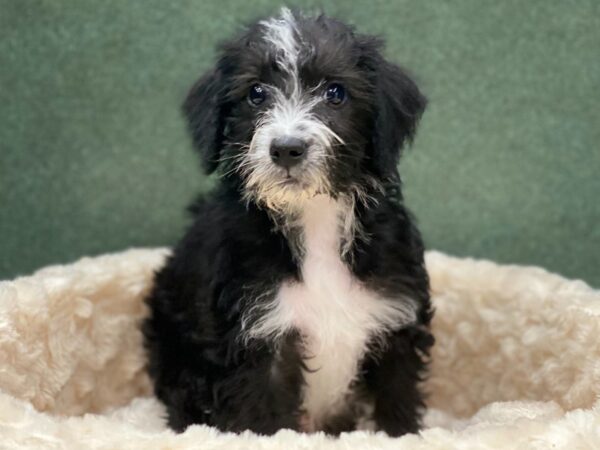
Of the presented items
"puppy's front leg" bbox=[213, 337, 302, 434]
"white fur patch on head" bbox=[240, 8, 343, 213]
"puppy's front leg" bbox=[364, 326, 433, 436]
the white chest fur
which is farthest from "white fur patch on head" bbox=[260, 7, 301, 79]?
"puppy's front leg" bbox=[364, 326, 433, 436]

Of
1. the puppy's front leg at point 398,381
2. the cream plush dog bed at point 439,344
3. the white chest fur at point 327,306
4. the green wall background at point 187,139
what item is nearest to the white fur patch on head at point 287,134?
the white chest fur at point 327,306

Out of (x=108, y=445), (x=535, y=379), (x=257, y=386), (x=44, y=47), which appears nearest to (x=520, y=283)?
(x=535, y=379)

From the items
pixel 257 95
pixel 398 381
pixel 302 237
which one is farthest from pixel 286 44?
pixel 398 381

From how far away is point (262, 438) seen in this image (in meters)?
2.18

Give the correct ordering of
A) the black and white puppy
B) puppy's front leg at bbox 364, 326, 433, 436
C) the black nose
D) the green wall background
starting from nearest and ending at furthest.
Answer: the black nose < the black and white puppy < puppy's front leg at bbox 364, 326, 433, 436 < the green wall background

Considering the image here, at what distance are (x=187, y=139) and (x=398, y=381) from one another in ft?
5.67

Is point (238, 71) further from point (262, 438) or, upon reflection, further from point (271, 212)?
point (262, 438)

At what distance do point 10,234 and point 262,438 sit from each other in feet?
7.81

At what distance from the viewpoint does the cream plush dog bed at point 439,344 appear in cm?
295

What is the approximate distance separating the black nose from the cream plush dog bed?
88 cm

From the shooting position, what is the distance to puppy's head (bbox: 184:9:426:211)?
7.95 ft

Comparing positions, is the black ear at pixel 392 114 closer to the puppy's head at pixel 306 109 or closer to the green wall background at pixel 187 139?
the puppy's head at pixel 306 109

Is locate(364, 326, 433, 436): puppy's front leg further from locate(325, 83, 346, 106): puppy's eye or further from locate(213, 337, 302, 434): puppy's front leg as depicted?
locate(325, 83, 346, 106): puppy's eye

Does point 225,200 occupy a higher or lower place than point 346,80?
lower
